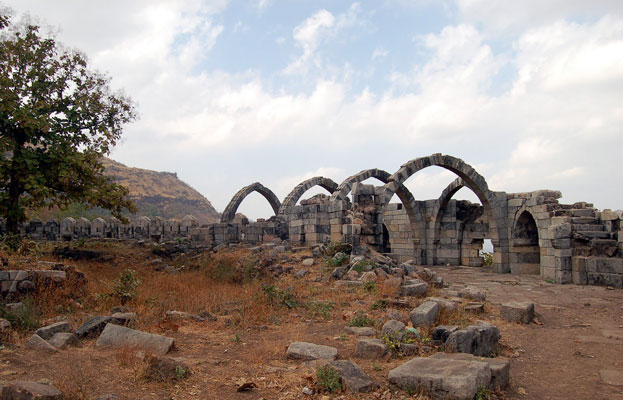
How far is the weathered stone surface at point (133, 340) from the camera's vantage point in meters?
4.89

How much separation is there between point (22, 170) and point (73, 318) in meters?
5.89

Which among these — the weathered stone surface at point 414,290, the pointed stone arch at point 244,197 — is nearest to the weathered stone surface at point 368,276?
the weathered stone surface at point 414,290

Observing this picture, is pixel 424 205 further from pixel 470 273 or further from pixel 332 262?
pixel 332 262

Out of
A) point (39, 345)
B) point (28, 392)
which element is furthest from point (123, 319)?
point (28, 392)

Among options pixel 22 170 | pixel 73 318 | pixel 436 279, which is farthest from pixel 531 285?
pixel 22 170

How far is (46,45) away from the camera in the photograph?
12.0 m

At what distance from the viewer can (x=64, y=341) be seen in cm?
495

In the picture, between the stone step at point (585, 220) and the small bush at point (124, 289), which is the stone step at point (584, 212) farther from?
the small bush at point (124, 289)

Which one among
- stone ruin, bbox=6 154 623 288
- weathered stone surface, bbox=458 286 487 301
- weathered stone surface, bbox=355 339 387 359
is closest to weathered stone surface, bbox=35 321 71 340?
weathered stone surface, bbox=355 339 387 359

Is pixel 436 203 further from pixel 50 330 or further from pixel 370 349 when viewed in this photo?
pixel 50 330

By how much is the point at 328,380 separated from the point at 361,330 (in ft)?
6.65

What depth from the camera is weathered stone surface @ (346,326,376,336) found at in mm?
5762

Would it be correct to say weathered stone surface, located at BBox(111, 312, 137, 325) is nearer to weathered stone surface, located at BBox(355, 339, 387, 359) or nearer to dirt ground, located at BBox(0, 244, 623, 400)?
dirt ground, located at BBox(0, 244, 623, 400)

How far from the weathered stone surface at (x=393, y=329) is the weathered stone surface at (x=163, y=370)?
2407mm
